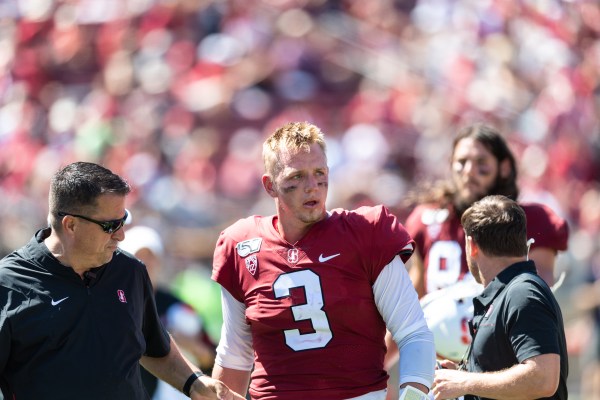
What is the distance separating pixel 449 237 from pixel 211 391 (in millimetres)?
1700

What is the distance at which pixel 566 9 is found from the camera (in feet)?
40.8

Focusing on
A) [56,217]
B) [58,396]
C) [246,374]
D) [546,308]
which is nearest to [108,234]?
[56,217]

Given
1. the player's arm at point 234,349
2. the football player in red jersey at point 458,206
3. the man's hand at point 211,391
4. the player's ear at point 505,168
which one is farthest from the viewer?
the player's ear at point 505,168

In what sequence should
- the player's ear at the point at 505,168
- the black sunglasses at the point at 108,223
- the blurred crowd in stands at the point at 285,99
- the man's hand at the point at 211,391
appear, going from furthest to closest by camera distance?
the blurred crowd in stands at the point at 285,99 < the player's ear at the point at 505,168 < the man's hand at the point at 211,391 < the black sunglasses at the point at 108,223

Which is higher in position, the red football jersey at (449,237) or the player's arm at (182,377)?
the red football jersey at (449,237)

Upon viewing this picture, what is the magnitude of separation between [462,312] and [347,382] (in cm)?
109

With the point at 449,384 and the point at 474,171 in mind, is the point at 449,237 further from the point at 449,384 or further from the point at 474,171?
the point at 449,384

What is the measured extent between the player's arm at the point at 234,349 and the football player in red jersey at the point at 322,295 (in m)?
0.14

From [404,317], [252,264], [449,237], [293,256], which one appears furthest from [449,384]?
[449,237]

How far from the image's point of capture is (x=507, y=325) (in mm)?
3771

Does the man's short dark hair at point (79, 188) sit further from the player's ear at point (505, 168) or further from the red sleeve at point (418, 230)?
the player's ear at point (505, 168)

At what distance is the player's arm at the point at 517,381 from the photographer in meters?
3.64

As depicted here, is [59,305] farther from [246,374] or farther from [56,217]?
[246,374]

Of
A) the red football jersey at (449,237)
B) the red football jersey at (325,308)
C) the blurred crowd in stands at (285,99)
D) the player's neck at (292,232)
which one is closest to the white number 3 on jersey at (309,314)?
the red football jersey at (325,308)
